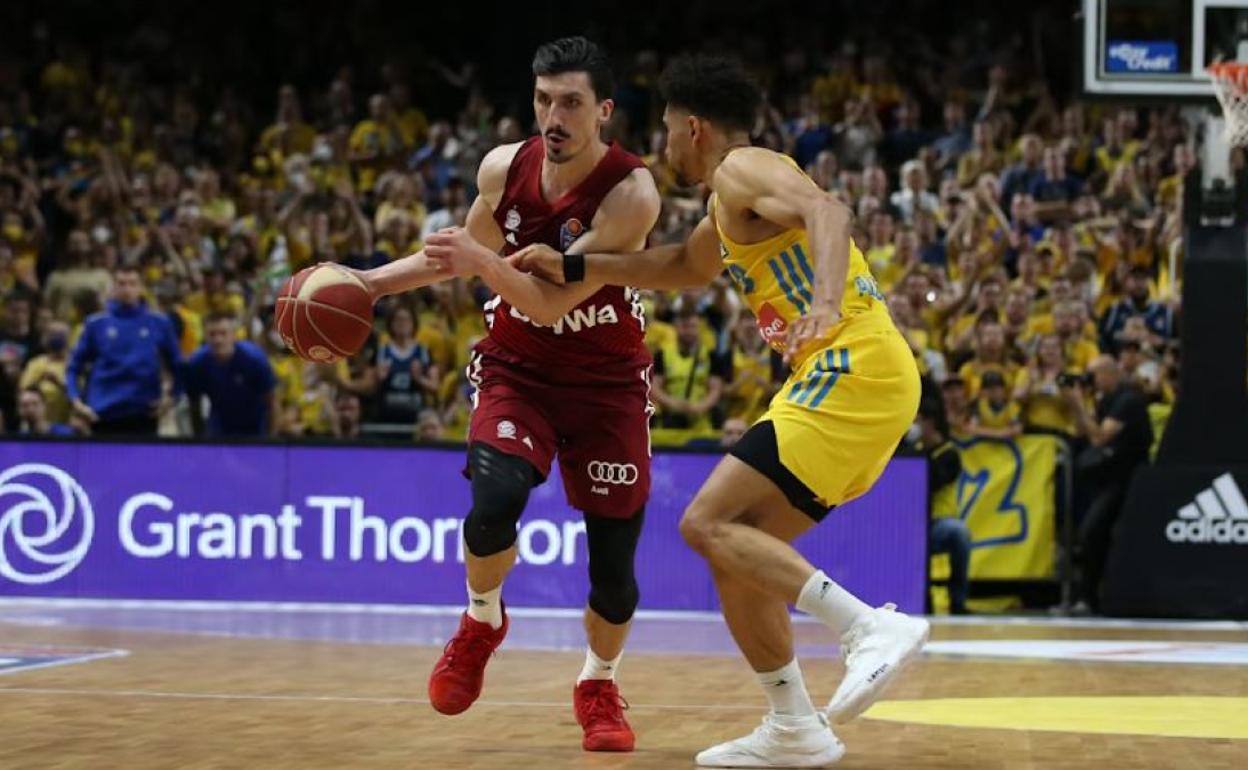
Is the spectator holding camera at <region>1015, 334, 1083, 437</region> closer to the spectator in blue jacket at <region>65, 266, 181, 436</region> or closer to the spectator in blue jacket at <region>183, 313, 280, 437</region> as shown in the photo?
the spectator in blue jacket at <region>183, 313, 280, 437</region>

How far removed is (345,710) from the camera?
7664 mm

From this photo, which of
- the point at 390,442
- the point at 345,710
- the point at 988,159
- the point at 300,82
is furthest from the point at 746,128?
the point at 300,82

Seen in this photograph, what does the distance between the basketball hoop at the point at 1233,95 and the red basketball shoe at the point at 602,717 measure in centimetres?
716

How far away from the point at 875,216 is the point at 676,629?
4.81 metres

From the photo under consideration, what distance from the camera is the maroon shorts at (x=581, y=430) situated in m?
7.11

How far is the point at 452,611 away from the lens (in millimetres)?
13195

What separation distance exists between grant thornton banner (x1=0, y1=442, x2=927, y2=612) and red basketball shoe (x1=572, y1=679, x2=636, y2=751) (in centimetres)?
633

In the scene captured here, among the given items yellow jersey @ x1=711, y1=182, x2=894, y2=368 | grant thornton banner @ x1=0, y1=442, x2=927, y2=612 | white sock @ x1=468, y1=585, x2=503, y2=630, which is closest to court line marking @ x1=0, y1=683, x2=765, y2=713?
white sock @ x1=468, y1=585, x2=503, y2=630

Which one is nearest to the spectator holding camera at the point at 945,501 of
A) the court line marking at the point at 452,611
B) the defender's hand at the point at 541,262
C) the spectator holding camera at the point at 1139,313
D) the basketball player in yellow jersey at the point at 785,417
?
the court line marking at the point at 452,611

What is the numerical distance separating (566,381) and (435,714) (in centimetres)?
137

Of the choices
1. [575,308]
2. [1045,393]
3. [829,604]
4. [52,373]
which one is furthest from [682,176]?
[52,373]

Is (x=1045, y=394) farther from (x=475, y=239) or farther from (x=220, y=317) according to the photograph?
(x=475, y=239)

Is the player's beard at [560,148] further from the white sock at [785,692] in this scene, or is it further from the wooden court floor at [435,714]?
the wooden court floor at [435,714]

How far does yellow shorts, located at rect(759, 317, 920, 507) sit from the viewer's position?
6.09 metres
